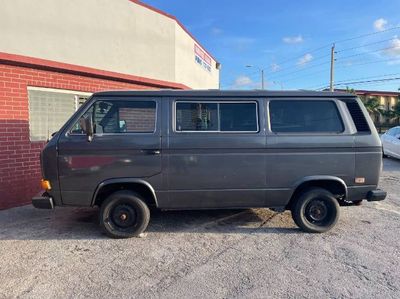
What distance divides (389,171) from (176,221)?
8347 mm

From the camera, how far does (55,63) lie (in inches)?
257

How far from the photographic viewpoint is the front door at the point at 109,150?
447 centimetres

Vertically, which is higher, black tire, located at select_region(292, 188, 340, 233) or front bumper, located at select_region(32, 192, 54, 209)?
front bumper, located at select_region(32, 192, 54, 209)

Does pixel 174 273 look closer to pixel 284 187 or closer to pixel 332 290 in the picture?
pixel 332 290

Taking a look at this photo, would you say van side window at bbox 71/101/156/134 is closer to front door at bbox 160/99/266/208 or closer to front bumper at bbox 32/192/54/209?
front door at bbox 160/99/266/208

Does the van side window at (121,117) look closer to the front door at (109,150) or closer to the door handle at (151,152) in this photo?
the front door at (109,150)

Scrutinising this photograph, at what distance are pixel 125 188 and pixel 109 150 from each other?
Result: 62 centimetres

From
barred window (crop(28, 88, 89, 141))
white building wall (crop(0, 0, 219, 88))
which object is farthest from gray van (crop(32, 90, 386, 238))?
white building wall (crop(0, 0, 219, 88))

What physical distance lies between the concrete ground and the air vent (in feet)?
5.20

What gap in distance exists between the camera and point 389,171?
10.6 meters

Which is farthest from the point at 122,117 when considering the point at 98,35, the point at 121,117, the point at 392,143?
the point at 392,143

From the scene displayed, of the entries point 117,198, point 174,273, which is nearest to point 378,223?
point 174,273

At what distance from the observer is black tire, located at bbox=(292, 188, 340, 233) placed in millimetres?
4863

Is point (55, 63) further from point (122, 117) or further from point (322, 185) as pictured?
point (322, 185)
